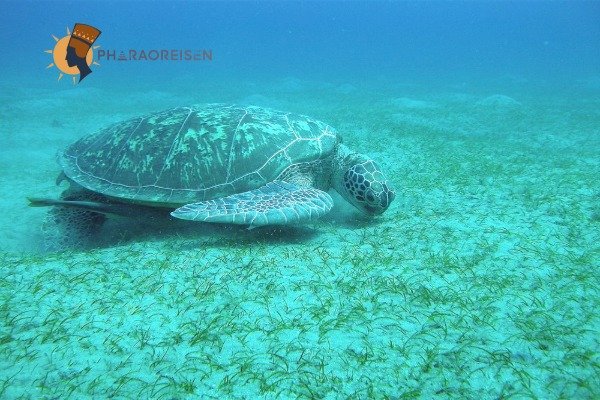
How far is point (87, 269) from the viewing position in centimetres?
335

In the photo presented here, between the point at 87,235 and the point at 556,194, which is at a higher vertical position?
the point at 556,194

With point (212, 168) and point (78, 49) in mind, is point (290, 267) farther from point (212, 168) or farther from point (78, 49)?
point (78, 49)

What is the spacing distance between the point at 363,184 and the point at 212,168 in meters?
2.25

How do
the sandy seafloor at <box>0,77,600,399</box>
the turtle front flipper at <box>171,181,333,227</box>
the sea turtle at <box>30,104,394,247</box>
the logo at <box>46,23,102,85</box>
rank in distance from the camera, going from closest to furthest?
the sandy seafloor at <box>0,77,600,399</box>
the turtle front flipper at <box>171,181,333,227</box>
the sea turtle at <box>30,104,394,247</box>
the logo at <box>46,23,102,85</box>

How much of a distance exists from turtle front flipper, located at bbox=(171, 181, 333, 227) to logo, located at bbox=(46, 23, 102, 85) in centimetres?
975

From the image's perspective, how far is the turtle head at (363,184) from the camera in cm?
487

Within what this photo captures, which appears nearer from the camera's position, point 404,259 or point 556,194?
point 404,259

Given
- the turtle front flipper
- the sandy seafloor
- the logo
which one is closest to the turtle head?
the sandy seafloor

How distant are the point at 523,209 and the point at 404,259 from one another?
2.64 meters

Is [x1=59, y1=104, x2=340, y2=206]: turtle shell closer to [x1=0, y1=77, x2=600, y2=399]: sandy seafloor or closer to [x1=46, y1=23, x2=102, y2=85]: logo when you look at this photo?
[x1=0, y1=77, x2=600, y2=399]: sandy seafloor

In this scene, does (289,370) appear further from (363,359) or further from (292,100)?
(292,100)

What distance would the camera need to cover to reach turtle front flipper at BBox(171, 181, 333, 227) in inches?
152

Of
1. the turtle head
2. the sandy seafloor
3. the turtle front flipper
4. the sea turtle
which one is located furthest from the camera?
the turtle head

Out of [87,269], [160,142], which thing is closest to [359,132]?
[160,142]
